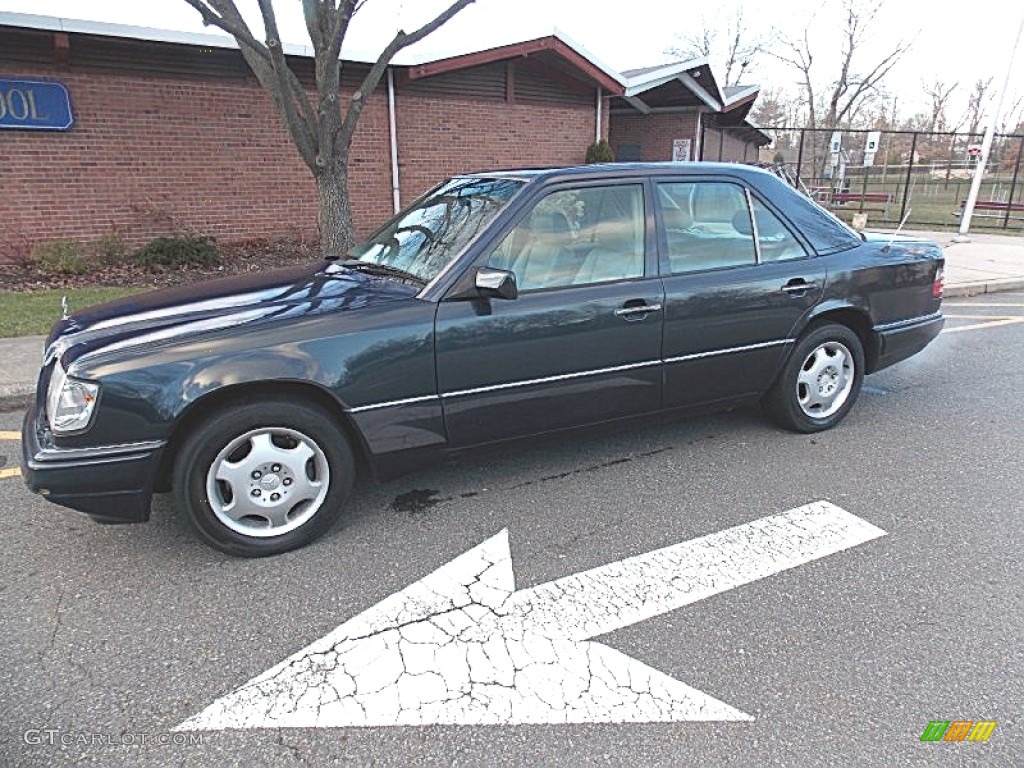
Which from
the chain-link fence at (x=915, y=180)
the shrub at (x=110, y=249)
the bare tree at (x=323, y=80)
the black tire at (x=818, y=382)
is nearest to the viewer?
the black tire at (x=818, y=382)

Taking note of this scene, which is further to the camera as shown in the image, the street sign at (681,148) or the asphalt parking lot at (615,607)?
the street sign at (681,148)

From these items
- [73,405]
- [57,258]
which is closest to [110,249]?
[57,258]

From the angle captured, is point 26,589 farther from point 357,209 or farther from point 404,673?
point 357,209

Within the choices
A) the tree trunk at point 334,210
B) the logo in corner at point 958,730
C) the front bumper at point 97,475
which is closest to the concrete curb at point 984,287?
the tree trunk at point 334,210

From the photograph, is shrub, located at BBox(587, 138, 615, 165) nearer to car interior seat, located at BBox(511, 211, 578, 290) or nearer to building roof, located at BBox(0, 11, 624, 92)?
building roof, located at BBox(0, 11, 624, 92)

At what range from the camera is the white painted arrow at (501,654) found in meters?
2.08

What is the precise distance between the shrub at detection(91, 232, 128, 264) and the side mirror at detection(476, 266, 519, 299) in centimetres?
898

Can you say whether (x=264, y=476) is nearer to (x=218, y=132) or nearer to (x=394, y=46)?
(x=394, y=46)

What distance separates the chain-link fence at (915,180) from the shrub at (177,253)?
13.4 m

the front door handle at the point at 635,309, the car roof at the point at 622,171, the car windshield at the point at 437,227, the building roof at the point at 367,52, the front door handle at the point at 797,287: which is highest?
the building roof at the point at 367,52

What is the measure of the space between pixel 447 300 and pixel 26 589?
2.10m

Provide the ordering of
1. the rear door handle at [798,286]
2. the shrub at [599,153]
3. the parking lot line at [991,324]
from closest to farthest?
the rear door handle at [798,286] < the parking lot line at [991,324] < the shrub at [599,153]

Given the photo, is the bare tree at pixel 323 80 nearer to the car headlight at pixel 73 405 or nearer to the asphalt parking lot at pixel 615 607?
the asphalt parking lot at pixel 615 607

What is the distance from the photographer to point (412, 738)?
1989 mm
